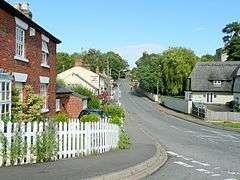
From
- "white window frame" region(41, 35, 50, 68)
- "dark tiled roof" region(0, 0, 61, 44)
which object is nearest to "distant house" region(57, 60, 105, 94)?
"white window frame" region(41, 35, 50, 68)

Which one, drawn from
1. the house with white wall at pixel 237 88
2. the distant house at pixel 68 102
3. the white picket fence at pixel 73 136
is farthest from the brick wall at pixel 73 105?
the house with white wall at pixel 237 88

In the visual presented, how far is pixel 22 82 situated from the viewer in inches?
858

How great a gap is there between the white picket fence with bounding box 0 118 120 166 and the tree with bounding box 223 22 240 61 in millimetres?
90921

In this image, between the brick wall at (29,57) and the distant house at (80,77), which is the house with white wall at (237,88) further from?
the brick wall at (29,57)

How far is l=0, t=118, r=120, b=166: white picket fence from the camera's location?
40.4 ft

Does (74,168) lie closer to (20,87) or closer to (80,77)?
(20,87)

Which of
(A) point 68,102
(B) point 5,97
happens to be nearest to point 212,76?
(A) point 68,102

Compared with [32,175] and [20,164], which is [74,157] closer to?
[20,164]

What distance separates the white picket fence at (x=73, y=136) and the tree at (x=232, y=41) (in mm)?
90921

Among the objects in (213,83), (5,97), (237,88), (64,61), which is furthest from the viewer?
(64,61)

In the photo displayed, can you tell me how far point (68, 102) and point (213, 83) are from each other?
4908cm

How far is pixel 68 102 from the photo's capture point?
40.2 m

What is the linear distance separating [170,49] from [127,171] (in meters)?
93.8

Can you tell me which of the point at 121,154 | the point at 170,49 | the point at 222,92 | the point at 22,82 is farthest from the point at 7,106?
the point at 170,49
